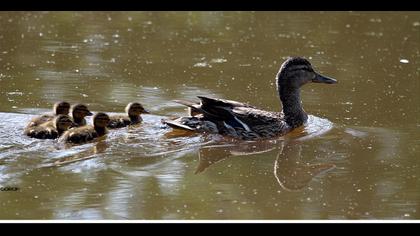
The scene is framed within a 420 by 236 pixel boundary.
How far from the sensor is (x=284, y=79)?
7469 mm

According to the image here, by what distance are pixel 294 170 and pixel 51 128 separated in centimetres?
173

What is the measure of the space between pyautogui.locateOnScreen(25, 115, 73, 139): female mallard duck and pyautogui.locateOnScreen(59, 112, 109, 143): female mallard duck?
0.34 feet

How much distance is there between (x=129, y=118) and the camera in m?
7.00

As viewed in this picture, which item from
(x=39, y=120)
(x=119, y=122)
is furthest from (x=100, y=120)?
(x=39, y=120)

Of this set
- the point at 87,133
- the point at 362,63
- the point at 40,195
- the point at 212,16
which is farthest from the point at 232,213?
the point at 212,16

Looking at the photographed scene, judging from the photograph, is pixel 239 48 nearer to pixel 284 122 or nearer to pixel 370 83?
pixel 370 83

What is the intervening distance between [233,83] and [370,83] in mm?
1223

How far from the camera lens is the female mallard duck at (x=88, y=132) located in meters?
6.40

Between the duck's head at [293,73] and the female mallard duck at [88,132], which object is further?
the duck's head at [293,73]

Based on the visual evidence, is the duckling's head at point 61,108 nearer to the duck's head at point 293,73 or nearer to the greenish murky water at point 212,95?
the greenish murky water at point 212,95

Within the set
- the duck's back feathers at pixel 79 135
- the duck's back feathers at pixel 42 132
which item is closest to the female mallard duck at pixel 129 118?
the duck's back feathers at pixel 79 135

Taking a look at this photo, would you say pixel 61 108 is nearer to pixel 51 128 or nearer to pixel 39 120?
pixel 39 120

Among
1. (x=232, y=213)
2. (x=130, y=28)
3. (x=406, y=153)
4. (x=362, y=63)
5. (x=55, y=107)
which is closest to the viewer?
(x=232, y=213)

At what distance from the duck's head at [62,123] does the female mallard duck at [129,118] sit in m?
0.40
